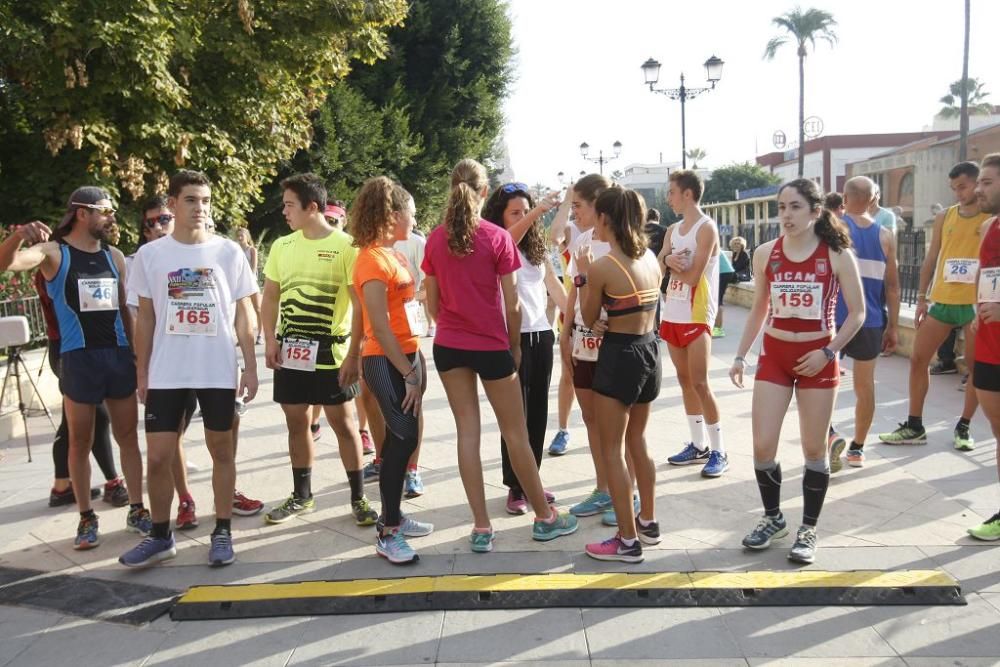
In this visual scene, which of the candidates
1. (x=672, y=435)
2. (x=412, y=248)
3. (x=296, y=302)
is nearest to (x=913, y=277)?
(x=672, y=435)

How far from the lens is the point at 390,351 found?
13.1ft

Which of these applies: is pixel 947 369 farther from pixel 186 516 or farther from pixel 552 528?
pixel 186 516

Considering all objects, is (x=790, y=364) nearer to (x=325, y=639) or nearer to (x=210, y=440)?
(x=325, y=639)

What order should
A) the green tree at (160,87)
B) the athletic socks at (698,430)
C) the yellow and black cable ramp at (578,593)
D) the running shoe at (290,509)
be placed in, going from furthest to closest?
the green tree at (160,87)
the athletic socks at (698,430)
the running shoe at (290,509)
the yellow and black cable ramp at (578,593)

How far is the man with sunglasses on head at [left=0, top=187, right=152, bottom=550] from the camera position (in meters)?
4.49

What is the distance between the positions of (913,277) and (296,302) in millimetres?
9145

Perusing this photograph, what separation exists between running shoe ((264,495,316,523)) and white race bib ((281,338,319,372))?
0.90 metres

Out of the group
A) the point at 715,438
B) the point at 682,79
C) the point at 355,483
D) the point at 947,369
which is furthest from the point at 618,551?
the point at 682,79

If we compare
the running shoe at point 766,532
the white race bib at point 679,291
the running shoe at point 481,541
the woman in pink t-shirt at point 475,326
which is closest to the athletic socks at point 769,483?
the running shoe at point 766,532

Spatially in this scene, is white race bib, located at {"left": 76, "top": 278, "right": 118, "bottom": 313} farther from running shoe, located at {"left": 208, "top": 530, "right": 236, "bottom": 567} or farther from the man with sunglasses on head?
running shoe, located at {"left": 208, "top": 530, "right": 236, "bottom": 567}

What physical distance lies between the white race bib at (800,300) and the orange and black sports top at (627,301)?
680 millimetres

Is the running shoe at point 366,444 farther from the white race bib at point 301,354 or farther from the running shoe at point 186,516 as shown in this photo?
the white race bib at point 301,354

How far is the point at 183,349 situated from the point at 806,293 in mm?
3073

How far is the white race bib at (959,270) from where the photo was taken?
18.7 ft
